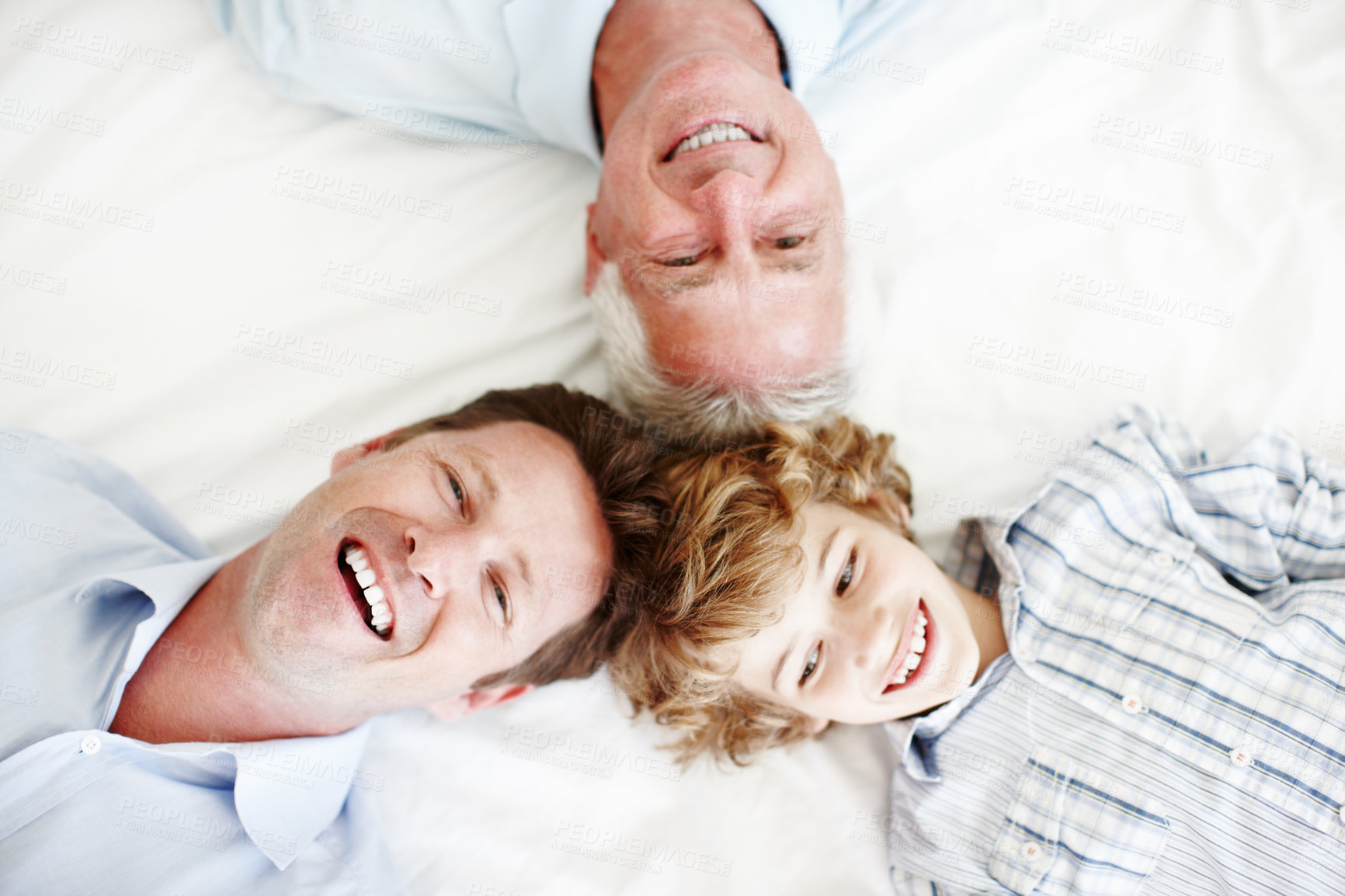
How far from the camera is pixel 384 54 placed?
8.09 ft

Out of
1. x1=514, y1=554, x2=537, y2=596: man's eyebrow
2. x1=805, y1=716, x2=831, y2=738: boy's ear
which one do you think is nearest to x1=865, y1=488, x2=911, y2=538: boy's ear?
x1=805, y1=716, x2=831, y2=738: boy's ear

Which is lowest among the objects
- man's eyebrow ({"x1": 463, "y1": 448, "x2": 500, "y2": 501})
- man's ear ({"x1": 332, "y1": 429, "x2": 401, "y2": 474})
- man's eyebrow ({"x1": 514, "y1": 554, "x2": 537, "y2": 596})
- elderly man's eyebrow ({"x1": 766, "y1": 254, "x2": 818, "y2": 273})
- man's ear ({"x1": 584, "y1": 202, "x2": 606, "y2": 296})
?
man's eyebrow ({"x1": 514, "y1": 554, "x2": 537, "y2": 596})

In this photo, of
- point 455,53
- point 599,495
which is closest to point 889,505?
point 599,495

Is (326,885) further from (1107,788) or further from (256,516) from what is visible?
(1107,788)

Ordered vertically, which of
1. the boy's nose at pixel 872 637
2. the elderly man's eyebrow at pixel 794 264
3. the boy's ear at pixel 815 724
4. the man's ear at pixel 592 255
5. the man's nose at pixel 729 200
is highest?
the man's nose at pixel 729 200

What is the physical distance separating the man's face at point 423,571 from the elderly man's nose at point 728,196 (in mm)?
701

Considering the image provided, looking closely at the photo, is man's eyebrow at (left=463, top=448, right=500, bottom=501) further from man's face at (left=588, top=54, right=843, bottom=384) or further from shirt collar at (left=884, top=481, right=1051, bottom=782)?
shirt collar at (left=884, top=481, right=1051, bottom=782)

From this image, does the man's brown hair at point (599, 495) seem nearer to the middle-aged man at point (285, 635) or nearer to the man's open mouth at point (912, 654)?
the middle-aged man at point (285, 635)

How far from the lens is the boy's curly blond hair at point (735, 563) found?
6.49 feet

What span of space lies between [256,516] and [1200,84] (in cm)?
301

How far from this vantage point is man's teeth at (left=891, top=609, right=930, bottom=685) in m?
2.00

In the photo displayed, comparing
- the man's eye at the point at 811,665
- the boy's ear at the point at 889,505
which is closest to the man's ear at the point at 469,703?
the man's eye at the point at 811,665

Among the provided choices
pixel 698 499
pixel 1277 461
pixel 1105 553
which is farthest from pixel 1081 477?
pixel 698 499

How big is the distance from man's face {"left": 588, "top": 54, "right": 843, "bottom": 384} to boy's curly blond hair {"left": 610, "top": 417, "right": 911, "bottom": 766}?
0.23 metres
